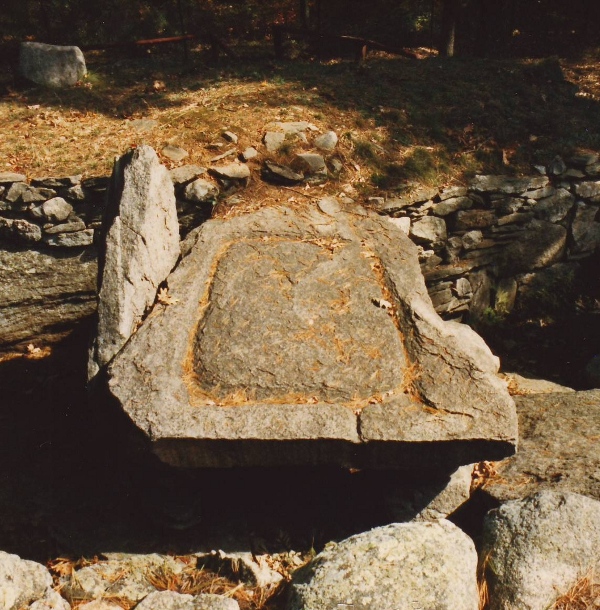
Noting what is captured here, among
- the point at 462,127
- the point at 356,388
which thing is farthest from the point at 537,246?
the point at 356,388

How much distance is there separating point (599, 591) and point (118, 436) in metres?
2.75

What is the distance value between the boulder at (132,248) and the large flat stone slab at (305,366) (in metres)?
0.15

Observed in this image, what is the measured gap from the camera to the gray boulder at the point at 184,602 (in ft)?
11.8

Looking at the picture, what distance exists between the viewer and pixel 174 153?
636 centimetres

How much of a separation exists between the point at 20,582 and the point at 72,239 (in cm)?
331

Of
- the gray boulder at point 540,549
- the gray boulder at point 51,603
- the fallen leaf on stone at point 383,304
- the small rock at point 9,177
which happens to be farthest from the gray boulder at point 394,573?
the small rock at point 9,177

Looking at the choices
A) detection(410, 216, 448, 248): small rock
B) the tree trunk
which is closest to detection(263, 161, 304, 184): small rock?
detection(410, 216, 448, 248): small rock

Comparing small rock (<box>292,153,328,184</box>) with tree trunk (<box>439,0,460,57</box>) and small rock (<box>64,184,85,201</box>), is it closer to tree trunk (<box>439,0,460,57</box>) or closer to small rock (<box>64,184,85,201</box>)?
small rock (<box>64,184,85,201</box>)

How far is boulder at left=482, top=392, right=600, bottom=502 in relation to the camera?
170 inches

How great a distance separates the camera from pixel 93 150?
646 centimetres

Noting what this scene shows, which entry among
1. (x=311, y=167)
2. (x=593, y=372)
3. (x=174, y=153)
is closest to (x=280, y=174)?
(x=311, y=167)

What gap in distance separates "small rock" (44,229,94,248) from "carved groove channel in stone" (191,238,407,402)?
1.58 metres

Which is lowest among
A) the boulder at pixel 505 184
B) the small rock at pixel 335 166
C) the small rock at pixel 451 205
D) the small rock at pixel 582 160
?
the small rock at pixel 451 205

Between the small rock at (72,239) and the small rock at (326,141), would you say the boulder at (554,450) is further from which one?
the small rock at (72,239)
